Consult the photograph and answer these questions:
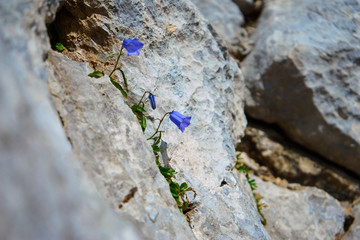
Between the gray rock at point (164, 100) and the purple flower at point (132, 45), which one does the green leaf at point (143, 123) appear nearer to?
the gray rock at point (164, 100)

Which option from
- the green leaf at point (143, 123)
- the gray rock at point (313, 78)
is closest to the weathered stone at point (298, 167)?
the gray rock at point (313, 78)

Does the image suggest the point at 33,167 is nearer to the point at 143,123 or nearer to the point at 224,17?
the point at 143,123

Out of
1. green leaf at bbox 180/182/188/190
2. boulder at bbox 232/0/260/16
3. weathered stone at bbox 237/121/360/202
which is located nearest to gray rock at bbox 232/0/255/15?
boulder at bbox 232/0/260/16

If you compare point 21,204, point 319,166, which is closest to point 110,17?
point 21,204

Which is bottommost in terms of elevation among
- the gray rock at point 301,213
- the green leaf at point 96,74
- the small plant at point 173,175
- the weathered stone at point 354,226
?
the gray rock at point 301,213

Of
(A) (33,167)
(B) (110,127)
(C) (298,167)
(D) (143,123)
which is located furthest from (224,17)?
(A) (33,167)

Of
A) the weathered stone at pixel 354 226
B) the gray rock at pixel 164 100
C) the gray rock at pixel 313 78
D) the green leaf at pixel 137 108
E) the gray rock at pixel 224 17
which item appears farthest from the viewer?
the gray rock at pixel 224 17
